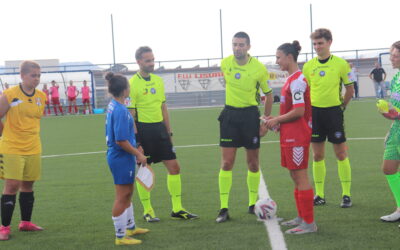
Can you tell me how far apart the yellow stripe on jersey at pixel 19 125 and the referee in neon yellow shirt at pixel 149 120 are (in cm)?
127

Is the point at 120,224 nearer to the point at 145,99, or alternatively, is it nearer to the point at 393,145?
the point at 145,99

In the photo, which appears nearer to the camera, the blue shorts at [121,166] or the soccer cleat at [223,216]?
the blue shorts at [121,166]

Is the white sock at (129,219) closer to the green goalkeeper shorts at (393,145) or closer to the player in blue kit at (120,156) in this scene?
the player in blue kit at (120,156)

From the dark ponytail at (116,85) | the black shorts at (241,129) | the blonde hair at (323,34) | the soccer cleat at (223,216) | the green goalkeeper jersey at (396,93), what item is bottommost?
the soccer cleat at (223,216)

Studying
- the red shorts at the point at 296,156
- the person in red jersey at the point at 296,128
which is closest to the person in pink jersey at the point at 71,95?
the person in red jersey at the point at 296,128

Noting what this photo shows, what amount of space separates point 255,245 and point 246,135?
5.72ft

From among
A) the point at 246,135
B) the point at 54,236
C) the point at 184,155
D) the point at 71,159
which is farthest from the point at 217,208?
the point at 71,159

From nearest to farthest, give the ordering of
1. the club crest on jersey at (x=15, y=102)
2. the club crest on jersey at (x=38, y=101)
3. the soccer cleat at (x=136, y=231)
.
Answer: the soccer cleat at (x=136, y=231)
the club crest on jersey at (x=15, y=102)
the club crest on jersey at (x=38, y=101)

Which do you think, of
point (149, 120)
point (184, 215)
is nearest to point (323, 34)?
point (149, 120)

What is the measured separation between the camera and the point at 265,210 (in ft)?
20.5

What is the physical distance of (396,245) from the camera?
500 cm

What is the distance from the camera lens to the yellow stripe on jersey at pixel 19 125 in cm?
598

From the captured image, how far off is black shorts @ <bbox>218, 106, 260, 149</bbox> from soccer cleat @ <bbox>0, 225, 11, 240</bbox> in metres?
2.93

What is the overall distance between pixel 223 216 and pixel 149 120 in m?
1.60
